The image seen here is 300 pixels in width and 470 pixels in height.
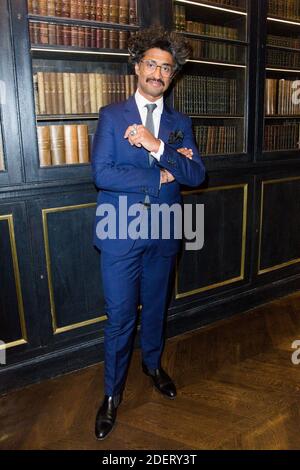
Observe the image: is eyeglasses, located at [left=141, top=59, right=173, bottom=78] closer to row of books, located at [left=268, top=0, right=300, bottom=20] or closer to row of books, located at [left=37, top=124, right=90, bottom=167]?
row of books, located at [left=37, top=124, right=90, bottom=167]

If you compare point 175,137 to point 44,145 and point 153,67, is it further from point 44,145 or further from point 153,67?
point 44,145

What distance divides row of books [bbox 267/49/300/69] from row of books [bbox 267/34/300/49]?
0.05 m

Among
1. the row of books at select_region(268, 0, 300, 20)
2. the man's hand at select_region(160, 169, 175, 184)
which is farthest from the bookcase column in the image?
the man's hand at select_region(160, 169, 175, 184)

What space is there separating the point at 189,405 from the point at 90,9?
2055 mm

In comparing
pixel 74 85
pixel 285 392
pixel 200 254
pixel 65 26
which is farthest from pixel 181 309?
pixel 65 26

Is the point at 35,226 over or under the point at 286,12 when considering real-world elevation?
under

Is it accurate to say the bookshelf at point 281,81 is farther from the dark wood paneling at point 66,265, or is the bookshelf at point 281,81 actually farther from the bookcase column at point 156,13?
the dark wood paneling at point 66,265

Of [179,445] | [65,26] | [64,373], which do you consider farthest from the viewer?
[64,373]

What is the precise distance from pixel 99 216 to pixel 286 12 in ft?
7.10

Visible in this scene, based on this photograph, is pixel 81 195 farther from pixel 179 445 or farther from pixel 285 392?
pixel 285 392

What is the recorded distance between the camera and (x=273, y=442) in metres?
1.68

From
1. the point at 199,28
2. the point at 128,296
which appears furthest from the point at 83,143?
the point at 199,28

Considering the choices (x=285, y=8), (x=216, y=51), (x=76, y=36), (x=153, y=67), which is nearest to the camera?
(x=153, y=67)

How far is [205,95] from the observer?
2.56 m
